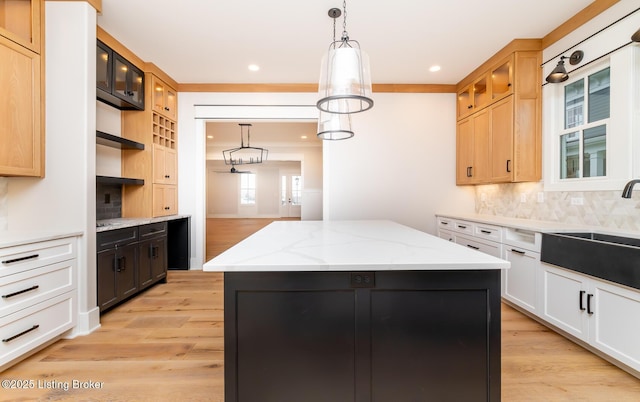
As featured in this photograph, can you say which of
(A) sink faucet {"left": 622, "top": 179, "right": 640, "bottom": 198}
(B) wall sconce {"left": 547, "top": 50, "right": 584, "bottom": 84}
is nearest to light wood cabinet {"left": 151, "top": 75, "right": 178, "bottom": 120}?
(B) wall sconce {"left": 547, "top": 50, "right": 584, "bottom": 84}

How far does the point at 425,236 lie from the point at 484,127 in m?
2.46

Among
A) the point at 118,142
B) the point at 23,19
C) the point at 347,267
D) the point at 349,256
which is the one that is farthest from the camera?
the point at 118,142

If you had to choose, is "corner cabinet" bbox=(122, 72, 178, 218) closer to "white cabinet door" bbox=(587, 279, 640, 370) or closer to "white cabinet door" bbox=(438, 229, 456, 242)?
"white cabinet door" bbox=(438, 229, 456, 242)

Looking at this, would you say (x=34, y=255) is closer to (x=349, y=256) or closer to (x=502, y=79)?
(x=349, y=256)

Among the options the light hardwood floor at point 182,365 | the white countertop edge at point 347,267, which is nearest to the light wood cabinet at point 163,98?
the light hardwood floor at point 182,365

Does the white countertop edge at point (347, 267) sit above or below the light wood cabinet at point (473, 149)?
below

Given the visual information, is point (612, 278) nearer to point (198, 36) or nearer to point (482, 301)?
point (482, 301)

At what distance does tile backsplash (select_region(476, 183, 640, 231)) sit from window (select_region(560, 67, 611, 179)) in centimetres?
21

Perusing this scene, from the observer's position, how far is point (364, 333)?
4.11 ft

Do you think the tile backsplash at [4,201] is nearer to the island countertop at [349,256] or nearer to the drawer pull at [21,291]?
the drawer pull at [21,291]

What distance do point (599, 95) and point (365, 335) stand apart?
2943 mm

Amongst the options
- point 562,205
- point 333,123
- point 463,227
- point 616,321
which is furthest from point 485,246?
point 333,123

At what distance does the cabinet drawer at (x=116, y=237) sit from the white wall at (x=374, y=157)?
4.17ft

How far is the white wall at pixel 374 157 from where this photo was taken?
13.9ft
